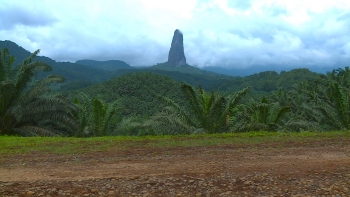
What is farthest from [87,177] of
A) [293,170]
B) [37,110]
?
[37,110]

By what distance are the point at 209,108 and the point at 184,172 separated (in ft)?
27.9

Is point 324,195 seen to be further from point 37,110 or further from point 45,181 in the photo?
point 37,110

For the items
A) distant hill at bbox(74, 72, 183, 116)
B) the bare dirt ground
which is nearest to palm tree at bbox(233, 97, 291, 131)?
the bare dirt ground

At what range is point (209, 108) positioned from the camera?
540 inches

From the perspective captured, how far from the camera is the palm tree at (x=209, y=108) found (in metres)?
13.4

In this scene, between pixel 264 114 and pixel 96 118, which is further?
pixel 96 118

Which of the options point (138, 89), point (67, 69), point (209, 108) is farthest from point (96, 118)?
point (67, 69)

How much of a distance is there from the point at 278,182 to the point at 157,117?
8.92 m

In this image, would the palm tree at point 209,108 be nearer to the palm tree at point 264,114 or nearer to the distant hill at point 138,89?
the palm tree at point 264,114

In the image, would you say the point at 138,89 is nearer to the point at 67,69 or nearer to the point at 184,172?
the point at 184,172

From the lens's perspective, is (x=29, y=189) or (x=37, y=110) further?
(x=37, y=110)

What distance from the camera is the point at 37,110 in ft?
48.9

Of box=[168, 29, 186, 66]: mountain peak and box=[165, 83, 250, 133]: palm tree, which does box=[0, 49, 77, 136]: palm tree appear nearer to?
box=[165, 83, 250, 133]: palm tree

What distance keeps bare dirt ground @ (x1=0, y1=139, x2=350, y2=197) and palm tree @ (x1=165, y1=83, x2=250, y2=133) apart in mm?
6127
